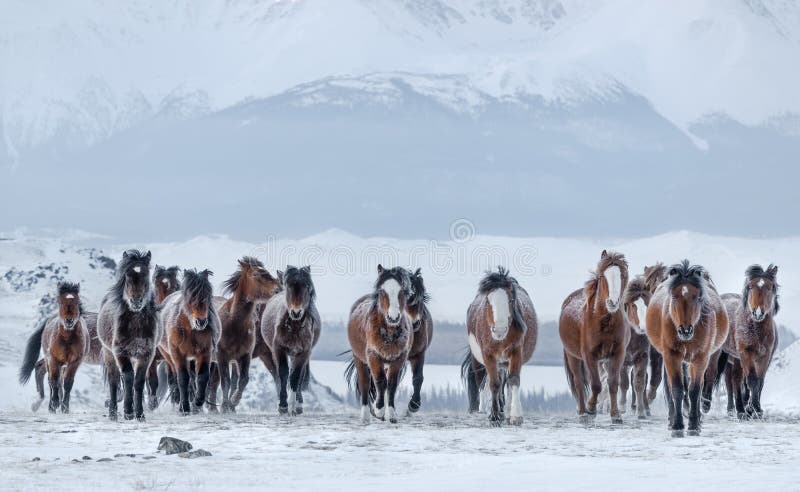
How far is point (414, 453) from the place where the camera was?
13789mm

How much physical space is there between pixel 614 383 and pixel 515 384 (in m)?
1.51

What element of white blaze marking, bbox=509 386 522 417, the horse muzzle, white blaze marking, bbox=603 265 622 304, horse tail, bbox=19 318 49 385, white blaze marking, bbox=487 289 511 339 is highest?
white blaze marking, bbox=603 265 622 304

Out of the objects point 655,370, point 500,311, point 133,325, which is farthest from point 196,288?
point 655,370

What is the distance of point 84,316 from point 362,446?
990 centimetres

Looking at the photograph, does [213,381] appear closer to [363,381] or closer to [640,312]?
[363,381]

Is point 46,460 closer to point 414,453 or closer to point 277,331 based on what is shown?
point 414,453

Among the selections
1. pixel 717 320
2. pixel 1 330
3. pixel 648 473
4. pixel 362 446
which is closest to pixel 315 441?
pixel 362 446

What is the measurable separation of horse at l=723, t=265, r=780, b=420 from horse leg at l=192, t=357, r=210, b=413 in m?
8.38

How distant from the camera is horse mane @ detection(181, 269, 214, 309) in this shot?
1834 centimetres

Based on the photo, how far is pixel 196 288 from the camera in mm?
18391

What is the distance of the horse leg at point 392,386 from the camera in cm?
1711

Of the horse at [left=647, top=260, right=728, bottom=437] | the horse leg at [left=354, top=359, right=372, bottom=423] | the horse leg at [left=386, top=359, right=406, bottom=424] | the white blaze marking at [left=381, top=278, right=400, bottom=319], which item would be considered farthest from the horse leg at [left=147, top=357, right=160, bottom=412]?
the horse at [left=647, top=260, right=728, bottom=437]

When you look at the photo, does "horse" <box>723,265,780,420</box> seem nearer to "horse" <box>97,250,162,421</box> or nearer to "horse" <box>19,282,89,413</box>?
"horse" <box>97,250,162,421</box>

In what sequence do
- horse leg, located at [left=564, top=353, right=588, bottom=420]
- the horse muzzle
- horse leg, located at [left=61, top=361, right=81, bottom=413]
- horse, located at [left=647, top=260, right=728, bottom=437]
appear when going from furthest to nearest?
horse leg, located at [left=61, top=361, right=81, bottom=413] < horse leg, located at [left=564, top=353, right=588, bottom=420] < horse, located at [left=647, top=260, right=728, bottom=437] < the horse muzzle
